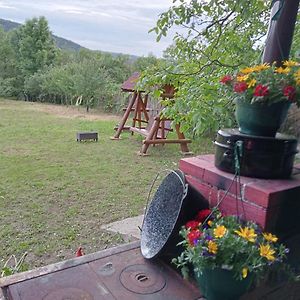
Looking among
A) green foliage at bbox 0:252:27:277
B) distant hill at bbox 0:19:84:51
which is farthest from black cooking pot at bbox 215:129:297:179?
distant hill at bbox 0:19:84:51

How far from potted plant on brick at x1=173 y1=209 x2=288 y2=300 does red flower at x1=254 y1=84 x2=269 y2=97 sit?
483 millimetres

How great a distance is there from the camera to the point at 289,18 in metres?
1.46

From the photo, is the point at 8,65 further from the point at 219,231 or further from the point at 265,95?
the point at 219,231

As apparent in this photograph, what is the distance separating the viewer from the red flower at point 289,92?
45.6 inches

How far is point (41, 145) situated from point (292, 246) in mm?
4698

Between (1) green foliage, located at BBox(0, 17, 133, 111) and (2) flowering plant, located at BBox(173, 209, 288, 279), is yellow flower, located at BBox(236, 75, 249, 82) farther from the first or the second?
(1) green foliage, located at BBox(0, 17, 133, 111)

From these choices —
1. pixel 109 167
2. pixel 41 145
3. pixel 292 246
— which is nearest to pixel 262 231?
pixel 292 246

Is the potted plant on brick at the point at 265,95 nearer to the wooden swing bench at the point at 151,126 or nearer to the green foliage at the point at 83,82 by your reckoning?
the wooden swing bench at the point at 151,126

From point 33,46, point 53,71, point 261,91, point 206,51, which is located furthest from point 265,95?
point 33,46

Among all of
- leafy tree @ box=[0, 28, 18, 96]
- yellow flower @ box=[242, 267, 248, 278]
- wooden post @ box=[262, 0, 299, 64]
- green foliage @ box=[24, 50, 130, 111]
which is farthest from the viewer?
leafy tree @ box=[0, 28, 18, 96]

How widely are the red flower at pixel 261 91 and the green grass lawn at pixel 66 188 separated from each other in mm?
1518

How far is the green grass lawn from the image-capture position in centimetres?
230

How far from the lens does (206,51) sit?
7.89 feet

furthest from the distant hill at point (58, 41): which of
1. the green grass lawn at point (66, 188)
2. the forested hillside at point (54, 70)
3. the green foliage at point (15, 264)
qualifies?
the green foliage at point (15, 264)
